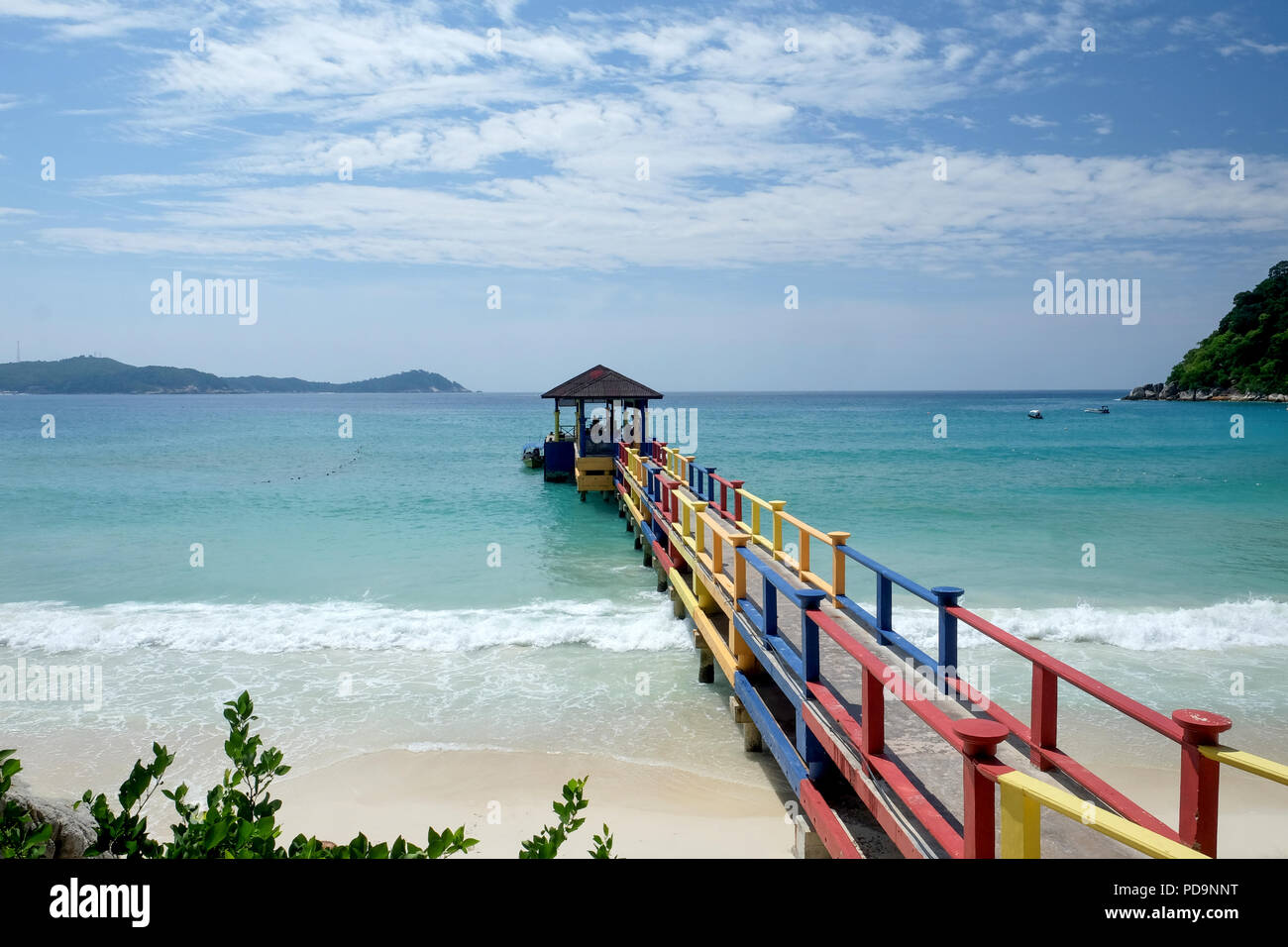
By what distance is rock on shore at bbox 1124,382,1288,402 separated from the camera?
10806 cm

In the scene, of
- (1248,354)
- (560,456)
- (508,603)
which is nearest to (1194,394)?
(1248,354)

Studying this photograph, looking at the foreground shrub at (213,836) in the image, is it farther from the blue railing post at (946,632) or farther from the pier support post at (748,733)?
the pier support post at (748,733)

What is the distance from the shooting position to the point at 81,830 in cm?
441

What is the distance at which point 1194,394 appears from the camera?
420 ft

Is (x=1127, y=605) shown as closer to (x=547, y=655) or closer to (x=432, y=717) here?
(x=547, y=655)

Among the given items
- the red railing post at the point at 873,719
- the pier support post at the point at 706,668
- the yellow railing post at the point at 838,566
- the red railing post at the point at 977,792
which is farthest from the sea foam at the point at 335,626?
the red railing post at the point at 977,792

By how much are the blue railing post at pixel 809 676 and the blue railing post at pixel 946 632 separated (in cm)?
103

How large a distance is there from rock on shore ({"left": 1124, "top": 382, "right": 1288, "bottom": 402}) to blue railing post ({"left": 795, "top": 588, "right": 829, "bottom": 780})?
409 ft

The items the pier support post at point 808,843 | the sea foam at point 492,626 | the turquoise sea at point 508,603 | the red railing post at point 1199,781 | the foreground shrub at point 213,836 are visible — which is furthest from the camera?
the sea foam at point 492,626

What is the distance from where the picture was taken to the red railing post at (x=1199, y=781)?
3.52m

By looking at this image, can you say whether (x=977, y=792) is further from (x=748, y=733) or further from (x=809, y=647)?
(x=748, y=733)

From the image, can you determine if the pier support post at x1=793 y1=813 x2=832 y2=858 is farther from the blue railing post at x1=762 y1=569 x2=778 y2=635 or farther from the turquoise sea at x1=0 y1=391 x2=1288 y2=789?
the turquoise sea at x1=0 y1=391 x2=1288 y2=789

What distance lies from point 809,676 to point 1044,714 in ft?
5.32
